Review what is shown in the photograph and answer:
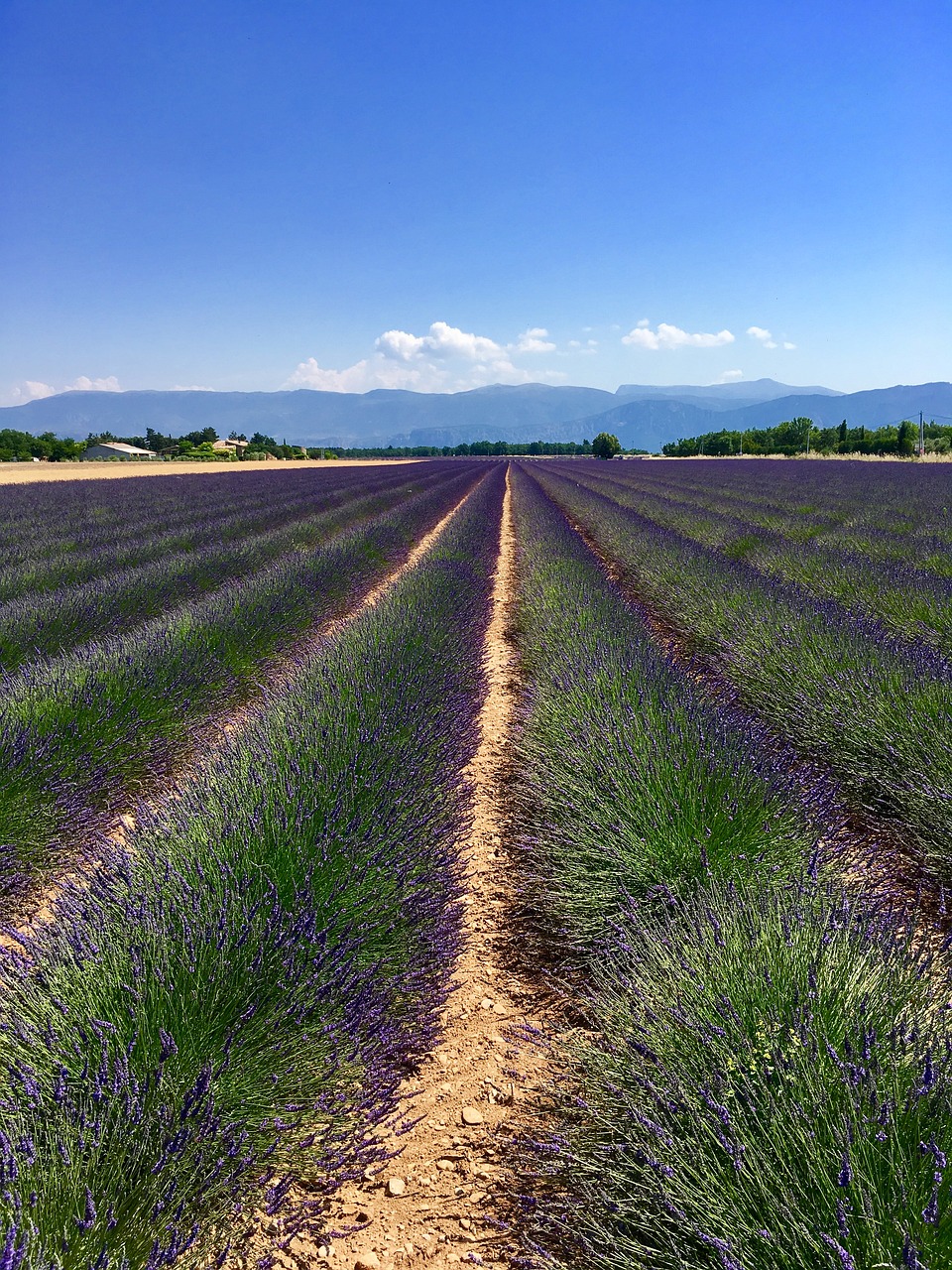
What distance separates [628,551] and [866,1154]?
8.65 m

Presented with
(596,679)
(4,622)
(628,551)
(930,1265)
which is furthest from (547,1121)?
(628,551)

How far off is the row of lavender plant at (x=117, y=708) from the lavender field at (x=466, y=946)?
27 mm

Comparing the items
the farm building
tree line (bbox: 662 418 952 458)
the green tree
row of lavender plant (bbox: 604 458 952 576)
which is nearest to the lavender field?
row of lavender plant (bbox: 604 458 952 576)

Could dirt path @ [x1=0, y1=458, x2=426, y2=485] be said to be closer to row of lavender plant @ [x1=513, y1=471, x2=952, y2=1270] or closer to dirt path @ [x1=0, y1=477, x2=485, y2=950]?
dirt path @ [x1=0, y1=477, x2=485, y2=950]

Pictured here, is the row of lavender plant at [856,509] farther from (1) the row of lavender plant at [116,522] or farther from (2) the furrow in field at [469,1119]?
(1) the row of lavender plant at [116,522]

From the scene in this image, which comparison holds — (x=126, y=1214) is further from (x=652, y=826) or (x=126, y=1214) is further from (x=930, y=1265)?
(x=652, y=826)

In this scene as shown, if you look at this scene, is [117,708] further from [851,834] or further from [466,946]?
[851,834]

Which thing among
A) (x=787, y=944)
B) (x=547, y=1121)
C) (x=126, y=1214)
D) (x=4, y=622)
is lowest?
(x=547, y=1121)

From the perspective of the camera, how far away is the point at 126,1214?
1.11m

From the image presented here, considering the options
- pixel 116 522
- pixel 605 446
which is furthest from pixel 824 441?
pixel 116 522

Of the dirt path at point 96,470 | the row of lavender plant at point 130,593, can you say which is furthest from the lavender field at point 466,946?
the dirt path at point 96,470

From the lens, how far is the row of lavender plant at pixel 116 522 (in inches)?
305

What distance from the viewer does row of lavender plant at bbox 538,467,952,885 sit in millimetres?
2852

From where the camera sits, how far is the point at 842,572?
6781mm
